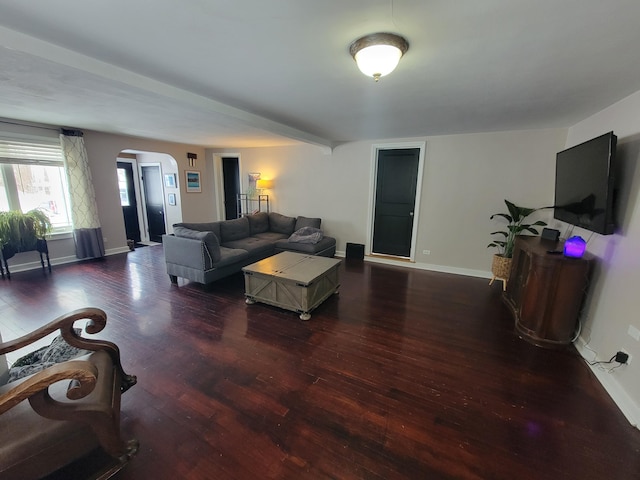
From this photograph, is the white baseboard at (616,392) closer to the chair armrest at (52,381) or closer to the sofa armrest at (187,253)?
the chair armrest at (52,381)

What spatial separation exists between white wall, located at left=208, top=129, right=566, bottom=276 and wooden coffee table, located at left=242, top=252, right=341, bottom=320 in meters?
2.21

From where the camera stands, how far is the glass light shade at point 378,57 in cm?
156

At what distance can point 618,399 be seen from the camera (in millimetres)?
1906

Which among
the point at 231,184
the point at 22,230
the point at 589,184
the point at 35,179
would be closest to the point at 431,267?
the point at 589,184

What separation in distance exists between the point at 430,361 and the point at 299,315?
145cm

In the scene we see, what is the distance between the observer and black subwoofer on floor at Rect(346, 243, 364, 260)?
5.37 metres

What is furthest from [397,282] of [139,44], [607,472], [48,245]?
[48,245]

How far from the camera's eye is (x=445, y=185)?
4.55 m

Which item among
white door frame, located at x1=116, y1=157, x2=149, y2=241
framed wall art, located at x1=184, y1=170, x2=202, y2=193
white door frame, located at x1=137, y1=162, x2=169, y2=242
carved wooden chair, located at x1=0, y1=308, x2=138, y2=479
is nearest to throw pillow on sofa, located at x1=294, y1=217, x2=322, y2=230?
framed wall art, located at x1=184, y1=170, x2=202, y2=193

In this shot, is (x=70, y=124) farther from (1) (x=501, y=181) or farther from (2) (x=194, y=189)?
(1) (x=501, y=181)

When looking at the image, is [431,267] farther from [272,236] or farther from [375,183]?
[272,236]

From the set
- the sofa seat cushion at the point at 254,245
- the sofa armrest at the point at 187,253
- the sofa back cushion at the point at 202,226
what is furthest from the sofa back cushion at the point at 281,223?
the sofa armrest at the point at 187,253

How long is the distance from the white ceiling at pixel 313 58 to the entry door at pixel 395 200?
1533mm

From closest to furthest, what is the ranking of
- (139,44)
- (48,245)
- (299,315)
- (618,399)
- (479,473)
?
(479,473)
(139,44)
(618,399)
(299,315)
(48,245)
